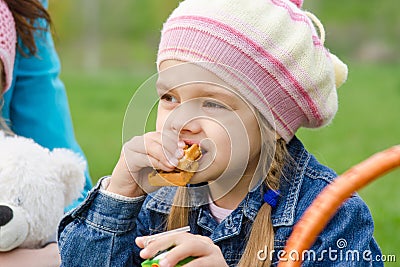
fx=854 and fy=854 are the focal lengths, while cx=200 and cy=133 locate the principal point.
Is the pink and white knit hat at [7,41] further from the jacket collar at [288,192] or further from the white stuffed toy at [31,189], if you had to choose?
the jacket collar at [288,192]

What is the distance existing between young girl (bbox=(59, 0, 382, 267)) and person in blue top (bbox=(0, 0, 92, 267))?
0.71 m

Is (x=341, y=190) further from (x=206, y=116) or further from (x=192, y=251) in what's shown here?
(x=206, y=116)

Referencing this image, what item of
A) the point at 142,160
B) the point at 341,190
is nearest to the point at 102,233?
the point at 142,160

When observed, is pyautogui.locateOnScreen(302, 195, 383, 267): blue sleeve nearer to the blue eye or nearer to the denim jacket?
the denim jacket

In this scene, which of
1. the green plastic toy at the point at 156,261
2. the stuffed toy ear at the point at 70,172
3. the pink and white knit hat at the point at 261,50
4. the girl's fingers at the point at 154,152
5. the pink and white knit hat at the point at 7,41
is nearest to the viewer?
the green plastic toy at the point at 156,261

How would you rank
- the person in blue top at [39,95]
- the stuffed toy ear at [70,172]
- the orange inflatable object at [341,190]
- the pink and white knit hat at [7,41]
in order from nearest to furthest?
the orange inflatable object at [341,190] → the stuffed toy ear at [70,172] → the pink and white knit hat at [7,41] → the person in blue top at [39,95]

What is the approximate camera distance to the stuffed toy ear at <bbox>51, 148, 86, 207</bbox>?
2.26 metres

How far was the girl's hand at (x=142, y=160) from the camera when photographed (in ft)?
5.85

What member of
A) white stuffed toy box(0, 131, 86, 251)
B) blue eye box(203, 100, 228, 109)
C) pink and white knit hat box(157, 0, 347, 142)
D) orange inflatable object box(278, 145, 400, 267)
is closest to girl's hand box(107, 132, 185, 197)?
blue eye box(203, 100, 228, 109)

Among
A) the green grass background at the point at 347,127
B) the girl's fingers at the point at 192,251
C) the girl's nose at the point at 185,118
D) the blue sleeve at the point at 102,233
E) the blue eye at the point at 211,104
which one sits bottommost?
the green grass background at the point at 347,127

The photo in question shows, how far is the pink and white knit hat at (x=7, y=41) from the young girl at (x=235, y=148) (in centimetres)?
64

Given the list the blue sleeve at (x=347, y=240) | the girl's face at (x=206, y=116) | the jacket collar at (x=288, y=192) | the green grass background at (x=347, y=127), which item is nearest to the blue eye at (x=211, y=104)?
the girl's face at (x=206, y=116)

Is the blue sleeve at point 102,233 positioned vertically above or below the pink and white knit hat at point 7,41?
below

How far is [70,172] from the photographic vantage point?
2268mm
